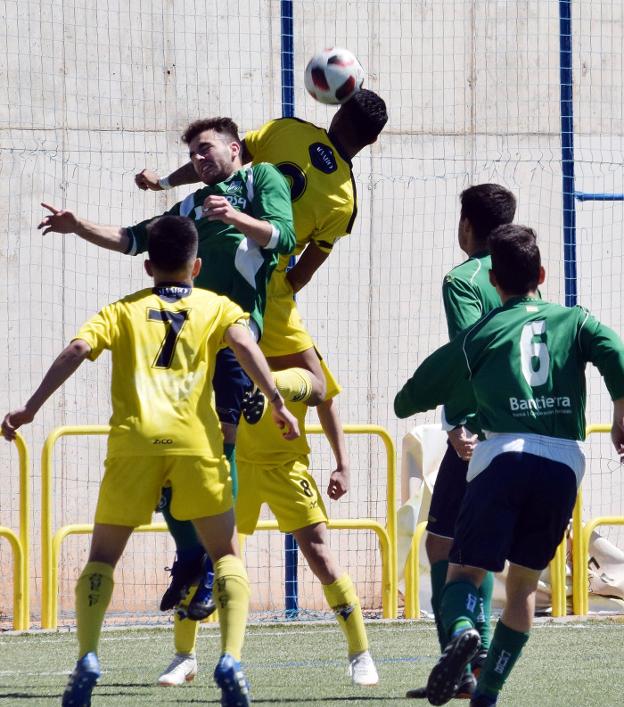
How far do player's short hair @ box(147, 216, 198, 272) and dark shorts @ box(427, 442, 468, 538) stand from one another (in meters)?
1.49

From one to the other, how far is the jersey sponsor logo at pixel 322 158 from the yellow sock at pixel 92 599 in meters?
2.35

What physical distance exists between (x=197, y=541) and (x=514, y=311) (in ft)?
4.96

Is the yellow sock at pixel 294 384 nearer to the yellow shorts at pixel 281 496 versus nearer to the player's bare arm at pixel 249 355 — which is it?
the yellow shorts at pixel 281 496

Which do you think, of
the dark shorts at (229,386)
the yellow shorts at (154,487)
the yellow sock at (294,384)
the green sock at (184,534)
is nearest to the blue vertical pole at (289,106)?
the yellow sock at (294,384)

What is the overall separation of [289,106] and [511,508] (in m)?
5.06

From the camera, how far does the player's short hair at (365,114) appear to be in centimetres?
654

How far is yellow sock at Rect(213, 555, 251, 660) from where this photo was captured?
4727mm

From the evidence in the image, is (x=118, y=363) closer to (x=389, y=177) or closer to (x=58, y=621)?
(x=58, y=621)

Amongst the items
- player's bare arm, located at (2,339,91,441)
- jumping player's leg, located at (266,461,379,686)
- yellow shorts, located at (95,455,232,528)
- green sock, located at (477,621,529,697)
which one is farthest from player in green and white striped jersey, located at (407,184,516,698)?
player's bare arm, located at (2,339,91,441)

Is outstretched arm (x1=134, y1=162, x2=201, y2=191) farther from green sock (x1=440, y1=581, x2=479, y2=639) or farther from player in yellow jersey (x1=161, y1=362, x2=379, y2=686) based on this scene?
green sock (x1=440, y1=581, x2=479, y2=639)

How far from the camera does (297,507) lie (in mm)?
6379

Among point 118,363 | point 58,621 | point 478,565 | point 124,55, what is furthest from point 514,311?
point 124,55

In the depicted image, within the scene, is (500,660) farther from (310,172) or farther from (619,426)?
(310,172)

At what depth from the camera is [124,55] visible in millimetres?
10117
